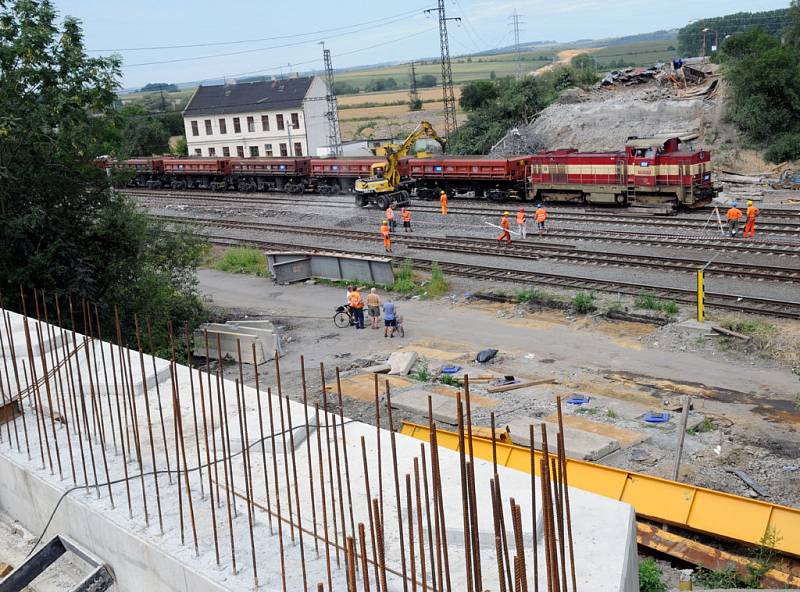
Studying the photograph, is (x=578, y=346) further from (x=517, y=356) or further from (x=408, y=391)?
(x=408, y=391)

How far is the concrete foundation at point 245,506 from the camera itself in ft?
19.8

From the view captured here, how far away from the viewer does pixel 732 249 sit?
1038 inches

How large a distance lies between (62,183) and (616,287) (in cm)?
1470

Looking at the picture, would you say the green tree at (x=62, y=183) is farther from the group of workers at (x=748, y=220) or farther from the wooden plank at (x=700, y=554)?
the group of workers at (x=748, y=220)

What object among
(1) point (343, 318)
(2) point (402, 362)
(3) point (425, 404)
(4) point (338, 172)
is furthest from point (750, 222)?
(4) point (338, 172)

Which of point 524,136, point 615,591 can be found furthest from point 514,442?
point 524,136

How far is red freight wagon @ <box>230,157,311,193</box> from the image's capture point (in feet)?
165

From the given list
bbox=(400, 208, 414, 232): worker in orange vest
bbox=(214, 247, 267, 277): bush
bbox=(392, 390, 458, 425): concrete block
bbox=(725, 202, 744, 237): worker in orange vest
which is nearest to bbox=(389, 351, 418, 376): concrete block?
bbox=(392, 390, 458, 425): concrete block

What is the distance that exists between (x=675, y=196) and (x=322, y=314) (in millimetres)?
17394

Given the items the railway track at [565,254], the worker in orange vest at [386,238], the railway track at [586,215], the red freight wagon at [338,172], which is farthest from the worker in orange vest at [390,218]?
the red freight wagon at [338,172]

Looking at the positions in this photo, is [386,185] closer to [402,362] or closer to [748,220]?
[748,220]

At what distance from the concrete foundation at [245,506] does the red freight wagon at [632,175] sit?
2795 centimetres

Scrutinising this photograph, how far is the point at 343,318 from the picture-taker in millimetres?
22750

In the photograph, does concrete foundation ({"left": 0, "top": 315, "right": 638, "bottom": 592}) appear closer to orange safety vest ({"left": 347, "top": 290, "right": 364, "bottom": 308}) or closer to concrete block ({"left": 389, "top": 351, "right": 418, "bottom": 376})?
concrete block ({"left": 389, "top": 351, "right": 418, "bottom": 376})
